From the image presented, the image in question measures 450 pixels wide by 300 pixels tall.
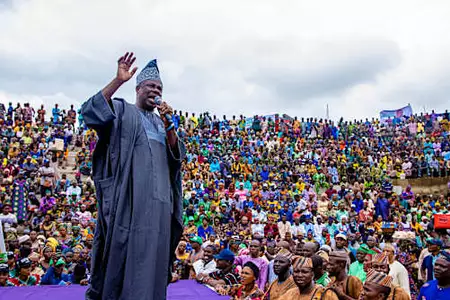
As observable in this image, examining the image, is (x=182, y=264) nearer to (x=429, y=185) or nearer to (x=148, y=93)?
(x=148, y=93)

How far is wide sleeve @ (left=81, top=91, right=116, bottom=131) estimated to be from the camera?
2.75m

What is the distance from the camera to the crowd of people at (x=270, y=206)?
554 cm

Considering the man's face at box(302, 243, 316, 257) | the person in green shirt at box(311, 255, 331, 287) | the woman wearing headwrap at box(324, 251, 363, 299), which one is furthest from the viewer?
the man's face at box(302, 243, 316, 257)

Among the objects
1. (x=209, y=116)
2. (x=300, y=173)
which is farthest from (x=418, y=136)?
(x=209, y=116)

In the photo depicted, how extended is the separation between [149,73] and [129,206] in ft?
3.06

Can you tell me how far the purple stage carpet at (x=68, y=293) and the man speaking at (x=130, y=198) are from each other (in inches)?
97.4

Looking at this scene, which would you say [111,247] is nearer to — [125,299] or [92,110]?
[125,299]

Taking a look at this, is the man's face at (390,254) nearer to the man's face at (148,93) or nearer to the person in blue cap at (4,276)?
the man's face at (148,93)

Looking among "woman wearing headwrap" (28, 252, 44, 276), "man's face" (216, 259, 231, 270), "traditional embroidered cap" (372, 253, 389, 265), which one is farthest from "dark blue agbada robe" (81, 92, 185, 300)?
"woman wearing headwrap" (28, 252, 44, 276)

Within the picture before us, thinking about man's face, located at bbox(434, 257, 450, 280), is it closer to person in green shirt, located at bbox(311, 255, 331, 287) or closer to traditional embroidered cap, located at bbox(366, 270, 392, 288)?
traditional embroidered cap, located at bbox(366, 270, 392, 288)

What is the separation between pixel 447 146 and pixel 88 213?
1758 centimetres

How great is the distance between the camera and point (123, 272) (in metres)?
2.69

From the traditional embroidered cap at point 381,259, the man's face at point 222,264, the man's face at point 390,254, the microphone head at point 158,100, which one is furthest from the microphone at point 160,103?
the man's face at point 390,254

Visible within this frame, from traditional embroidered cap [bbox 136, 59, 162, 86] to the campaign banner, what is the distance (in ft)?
96.1
